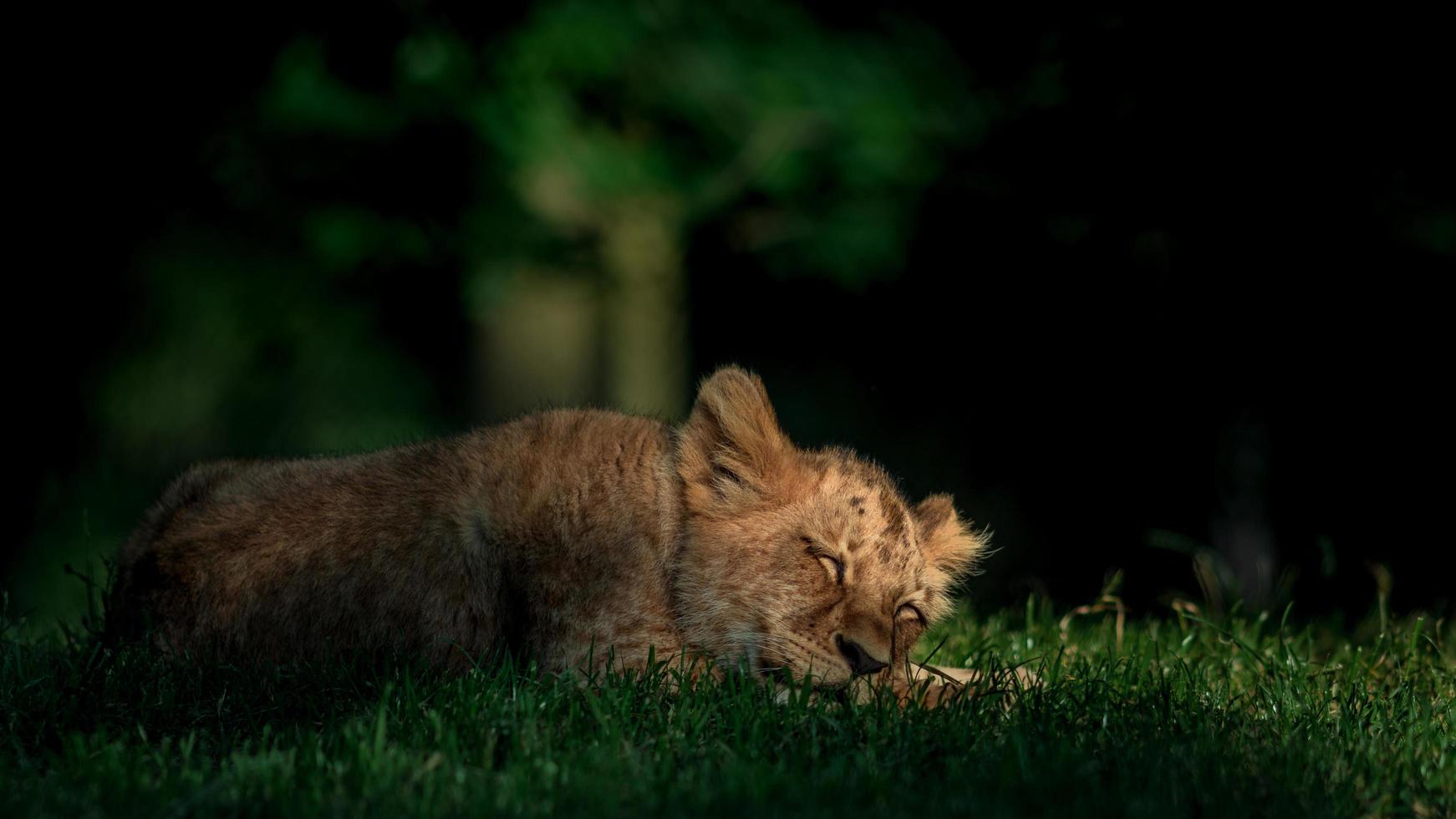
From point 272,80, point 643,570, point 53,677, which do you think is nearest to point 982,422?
point 272,80

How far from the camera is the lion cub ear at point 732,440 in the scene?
5.12 m

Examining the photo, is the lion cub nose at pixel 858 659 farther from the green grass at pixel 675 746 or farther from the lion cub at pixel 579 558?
the green grass at pixel 675 746

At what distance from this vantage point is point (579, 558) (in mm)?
5008

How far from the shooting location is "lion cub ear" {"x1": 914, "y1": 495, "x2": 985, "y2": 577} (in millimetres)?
5578

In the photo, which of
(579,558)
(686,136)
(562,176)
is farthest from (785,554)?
(686,136)

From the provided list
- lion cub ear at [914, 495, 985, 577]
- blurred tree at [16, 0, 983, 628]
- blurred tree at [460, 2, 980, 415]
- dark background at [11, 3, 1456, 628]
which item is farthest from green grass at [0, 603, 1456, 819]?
blurred tree at [460, 2, 980, 415]

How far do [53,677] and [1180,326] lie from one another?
26.0 feet

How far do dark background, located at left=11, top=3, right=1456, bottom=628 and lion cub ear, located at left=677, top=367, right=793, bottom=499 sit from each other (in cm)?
305

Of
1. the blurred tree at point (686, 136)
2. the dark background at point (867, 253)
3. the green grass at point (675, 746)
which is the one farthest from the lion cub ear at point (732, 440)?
the blurred tree at point (686, 136)

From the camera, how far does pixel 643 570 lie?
5.05m

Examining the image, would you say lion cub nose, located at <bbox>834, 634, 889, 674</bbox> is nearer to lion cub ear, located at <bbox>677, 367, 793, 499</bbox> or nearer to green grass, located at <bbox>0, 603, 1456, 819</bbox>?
green grass, located at <bbox>0, 603, 1456, 819</bbox>

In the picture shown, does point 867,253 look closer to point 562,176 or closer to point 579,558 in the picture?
point 562,176

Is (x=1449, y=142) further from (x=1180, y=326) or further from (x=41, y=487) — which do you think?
(x=41, y=487)

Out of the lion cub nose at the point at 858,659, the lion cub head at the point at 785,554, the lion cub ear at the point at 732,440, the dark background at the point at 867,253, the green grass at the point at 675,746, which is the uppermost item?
the dark background at the point at 867,253
